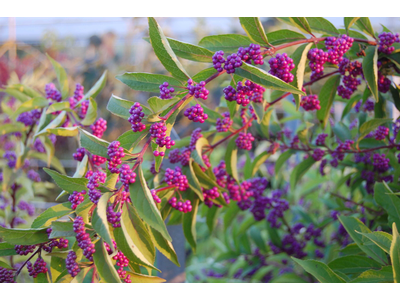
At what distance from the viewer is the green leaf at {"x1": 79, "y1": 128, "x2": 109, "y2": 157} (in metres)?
0.55

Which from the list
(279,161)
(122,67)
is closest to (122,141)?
(279,161)

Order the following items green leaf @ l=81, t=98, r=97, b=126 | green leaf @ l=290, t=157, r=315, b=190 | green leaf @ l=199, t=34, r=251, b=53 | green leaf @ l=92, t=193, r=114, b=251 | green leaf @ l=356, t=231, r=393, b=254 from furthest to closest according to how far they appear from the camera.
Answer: green leaf @ l=290, t=157, r=315, b=190 → green leaf @ l=81, t=98, r=97, b=126 → green leaf @ l=199, t=34, r=251, b=53 → green leaf @ l=356, t=231, r=393, b=254 → green leaf @ l=92, t=193, r=114, b=251

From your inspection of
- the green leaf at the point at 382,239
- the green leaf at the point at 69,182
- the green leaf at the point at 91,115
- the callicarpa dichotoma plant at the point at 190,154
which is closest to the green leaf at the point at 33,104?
the callicarpa dichotoma plant at the point at 190,154

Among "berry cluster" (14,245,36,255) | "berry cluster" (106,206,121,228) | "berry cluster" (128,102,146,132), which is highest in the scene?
"berry cluster" (128,102,146,132)

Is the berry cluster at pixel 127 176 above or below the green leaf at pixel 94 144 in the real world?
below

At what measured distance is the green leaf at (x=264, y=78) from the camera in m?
0.48

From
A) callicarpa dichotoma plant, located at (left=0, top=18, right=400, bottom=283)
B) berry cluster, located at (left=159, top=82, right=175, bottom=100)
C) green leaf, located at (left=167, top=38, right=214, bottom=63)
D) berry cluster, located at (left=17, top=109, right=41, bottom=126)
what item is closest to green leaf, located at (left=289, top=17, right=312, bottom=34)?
callicarpa dichotoma plant, located at (left=0, top=18, right=400, bottom=283)

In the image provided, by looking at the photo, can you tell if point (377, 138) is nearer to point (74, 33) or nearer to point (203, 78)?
point (203, 78)

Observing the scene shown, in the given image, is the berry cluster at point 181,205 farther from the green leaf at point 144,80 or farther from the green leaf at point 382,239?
the green leaf at point 382,239

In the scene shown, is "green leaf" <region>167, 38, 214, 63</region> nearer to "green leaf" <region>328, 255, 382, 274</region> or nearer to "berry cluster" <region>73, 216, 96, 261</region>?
"berry cluster" <region>73, 216, 96, 261</region>

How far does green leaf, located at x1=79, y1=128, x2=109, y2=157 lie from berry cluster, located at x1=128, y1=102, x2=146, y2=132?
0.06 meters

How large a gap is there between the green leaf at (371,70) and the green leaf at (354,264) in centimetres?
35

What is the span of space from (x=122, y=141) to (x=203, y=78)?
183 mm

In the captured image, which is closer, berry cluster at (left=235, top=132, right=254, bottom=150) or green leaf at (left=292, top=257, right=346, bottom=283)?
green leaf at (left=292, top=257, right=346, bottom=283)
